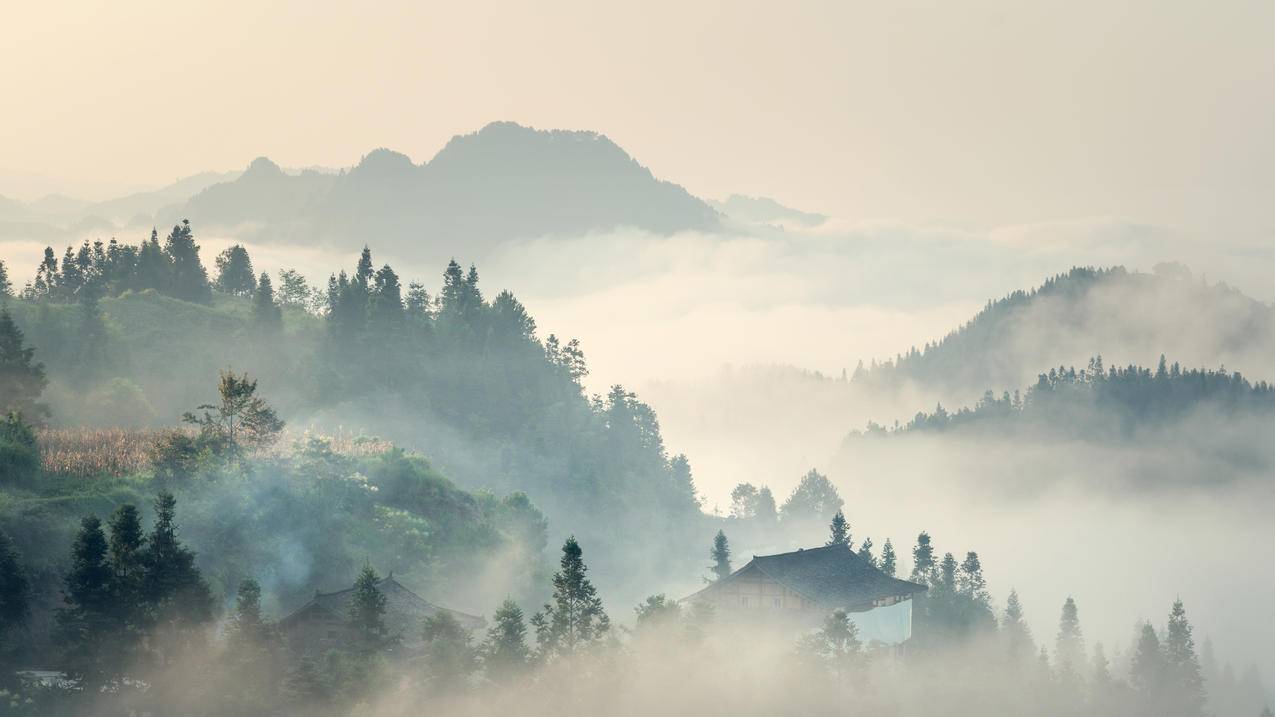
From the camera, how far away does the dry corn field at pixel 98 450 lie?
11000 centimetres

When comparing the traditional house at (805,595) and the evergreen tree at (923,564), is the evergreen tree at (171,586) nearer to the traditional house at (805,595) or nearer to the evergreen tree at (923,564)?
the traditional house at (805,595)

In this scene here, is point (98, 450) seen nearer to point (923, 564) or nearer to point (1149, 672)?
point (923, 564)

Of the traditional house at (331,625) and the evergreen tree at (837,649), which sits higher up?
the traditional house at (331,625)

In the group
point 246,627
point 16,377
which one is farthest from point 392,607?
point 16,377

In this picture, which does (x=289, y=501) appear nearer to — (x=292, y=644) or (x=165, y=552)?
(x=292, y=644)

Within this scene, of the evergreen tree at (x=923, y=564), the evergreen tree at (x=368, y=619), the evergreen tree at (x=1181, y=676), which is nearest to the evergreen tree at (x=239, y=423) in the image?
the evergreen tree at (x=368, y=619)

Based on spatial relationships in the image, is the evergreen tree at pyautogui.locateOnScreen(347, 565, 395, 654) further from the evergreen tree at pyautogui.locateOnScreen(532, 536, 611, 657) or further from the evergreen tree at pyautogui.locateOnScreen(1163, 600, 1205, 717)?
the evergreen tree at pyautogui.locateOnScreen(1163, 600, 1205, 717)

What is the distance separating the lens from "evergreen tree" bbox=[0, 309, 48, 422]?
123688 millimetres

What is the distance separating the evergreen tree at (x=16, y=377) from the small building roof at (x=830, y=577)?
67.3 m

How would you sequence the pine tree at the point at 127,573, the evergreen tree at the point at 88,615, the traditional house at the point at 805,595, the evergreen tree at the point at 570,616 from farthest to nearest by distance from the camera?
the traditional house at the point at 805,595 → the evergreen tree at the point at 570,616 → the pine tree at the point at 127,573 → the evergreen tree at the point at 88,615

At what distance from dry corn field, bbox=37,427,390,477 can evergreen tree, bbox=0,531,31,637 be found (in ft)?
64.7

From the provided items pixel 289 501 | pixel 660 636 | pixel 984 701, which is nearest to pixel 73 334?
pixel 289 501

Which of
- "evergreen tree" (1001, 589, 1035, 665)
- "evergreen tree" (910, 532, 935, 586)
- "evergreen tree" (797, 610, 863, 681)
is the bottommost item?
"evergreen tree" (1001, 589, 1035, 665)

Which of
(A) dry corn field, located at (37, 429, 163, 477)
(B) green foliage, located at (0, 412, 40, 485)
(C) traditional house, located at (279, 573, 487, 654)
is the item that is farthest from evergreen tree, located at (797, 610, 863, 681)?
(B) green foliage, located at (0, 412, 40, 485)
